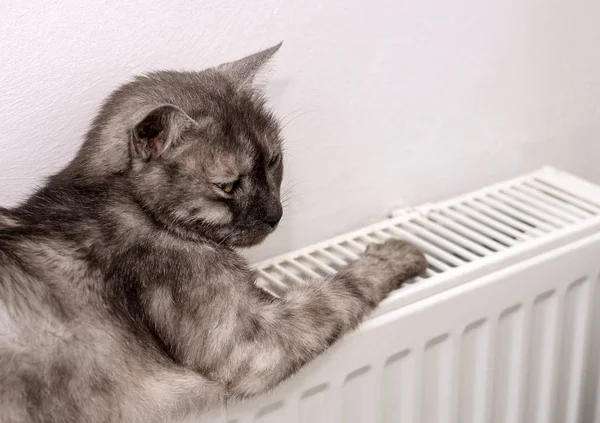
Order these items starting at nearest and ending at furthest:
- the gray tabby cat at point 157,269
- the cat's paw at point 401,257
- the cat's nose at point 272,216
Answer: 1. the gray tabby cat at point 157,269
2. the cat's nose at point 272,216
3. the cat's paw at point 401,257

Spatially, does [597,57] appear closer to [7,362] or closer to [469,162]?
[469,162]

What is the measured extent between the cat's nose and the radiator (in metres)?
0.15

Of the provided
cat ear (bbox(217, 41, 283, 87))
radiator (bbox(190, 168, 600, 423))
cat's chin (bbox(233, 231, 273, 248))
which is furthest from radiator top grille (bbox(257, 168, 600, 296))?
cat ear (bbox(217, 41, 283, 87))

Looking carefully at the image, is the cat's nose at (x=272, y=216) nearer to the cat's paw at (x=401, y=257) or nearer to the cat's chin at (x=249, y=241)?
the cat's chin at (x=249, y=241)

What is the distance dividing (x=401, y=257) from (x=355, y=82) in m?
0.29

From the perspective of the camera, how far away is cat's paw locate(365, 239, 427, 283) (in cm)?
111

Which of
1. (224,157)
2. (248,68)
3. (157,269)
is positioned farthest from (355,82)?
(157,269)

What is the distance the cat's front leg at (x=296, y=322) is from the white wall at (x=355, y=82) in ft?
0.70

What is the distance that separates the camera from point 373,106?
4.14 ft

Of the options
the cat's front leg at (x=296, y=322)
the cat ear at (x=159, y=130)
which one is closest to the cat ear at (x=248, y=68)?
the cat ear at (x=159, y=130)

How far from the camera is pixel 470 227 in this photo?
1274mm

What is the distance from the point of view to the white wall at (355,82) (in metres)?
1.00

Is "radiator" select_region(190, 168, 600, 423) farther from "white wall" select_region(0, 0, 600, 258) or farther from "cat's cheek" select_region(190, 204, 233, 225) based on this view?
"cat's cheek" select_region(190, 204, 233, 225)

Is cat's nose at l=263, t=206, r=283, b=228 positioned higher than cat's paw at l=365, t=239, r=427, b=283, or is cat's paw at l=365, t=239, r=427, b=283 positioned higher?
cat's nose at l=263, t=206, r=283, b=228
